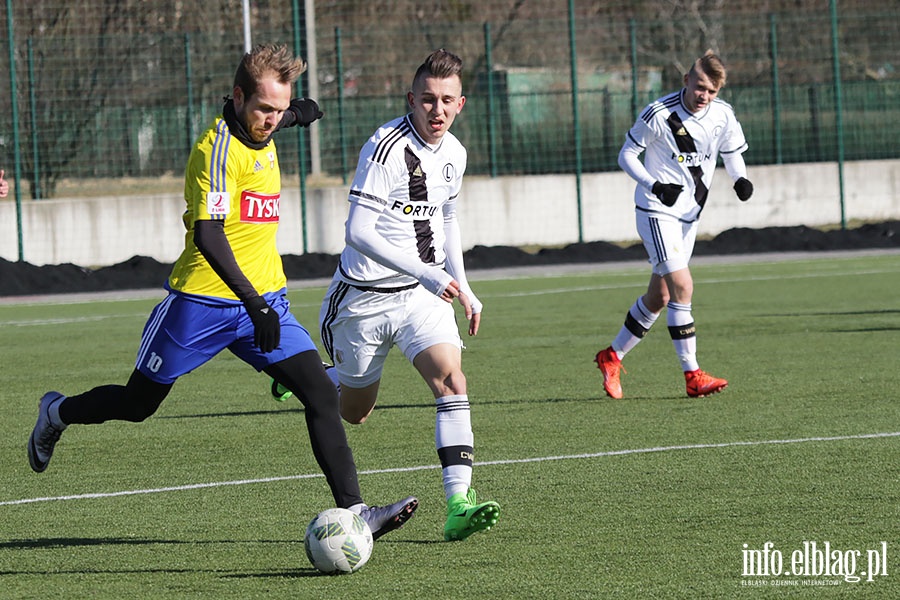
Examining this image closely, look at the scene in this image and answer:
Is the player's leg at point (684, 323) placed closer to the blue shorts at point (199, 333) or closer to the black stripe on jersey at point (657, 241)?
the black stripe on jersey at point (657, 241)

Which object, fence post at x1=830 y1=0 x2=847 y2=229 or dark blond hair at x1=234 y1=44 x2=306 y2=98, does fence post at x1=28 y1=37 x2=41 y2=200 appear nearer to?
fence post at x1=830 y1=0 x2=847 y2=229

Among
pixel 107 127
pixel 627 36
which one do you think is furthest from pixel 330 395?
pixel 627 36

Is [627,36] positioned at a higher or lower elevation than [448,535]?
higher

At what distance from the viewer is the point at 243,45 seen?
2525 cm

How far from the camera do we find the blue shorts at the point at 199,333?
6.23m

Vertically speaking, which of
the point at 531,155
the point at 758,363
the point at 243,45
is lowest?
the point at 758,363

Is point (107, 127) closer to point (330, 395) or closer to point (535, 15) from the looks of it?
point (535, 15)

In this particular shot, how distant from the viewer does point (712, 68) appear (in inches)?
405

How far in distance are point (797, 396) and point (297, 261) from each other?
13474mm

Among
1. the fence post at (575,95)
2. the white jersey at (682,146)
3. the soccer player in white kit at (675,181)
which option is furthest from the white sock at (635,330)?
the fence post at (575,95)

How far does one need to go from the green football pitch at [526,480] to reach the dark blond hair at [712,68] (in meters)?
2.11

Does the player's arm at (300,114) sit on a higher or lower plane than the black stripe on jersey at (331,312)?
higher

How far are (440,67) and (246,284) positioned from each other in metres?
1.31

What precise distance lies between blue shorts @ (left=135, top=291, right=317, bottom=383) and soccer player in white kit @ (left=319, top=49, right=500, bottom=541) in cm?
55
